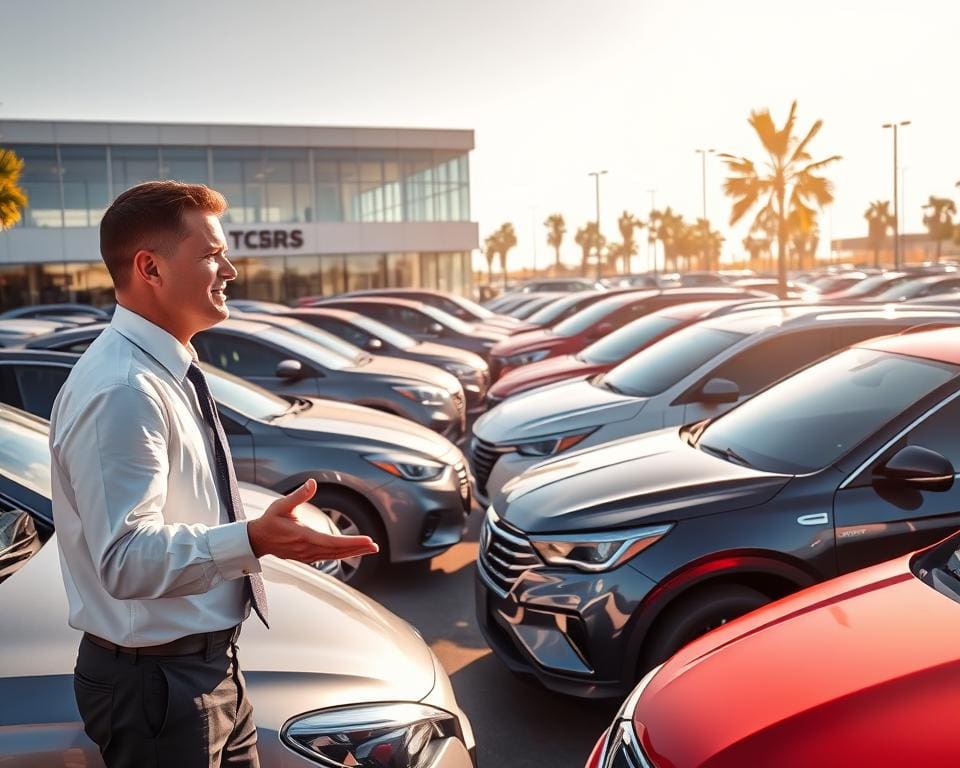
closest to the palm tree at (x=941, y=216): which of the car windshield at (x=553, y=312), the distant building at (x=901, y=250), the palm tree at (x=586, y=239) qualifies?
the distant building at (x=901, y=250)

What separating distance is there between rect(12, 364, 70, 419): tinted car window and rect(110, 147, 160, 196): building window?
3291 cm

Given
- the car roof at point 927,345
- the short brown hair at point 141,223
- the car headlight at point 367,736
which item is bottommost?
the car headlight at point 367,736

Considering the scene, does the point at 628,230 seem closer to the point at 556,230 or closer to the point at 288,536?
the point at 556,230

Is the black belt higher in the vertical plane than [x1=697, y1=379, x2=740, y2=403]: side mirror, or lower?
higher

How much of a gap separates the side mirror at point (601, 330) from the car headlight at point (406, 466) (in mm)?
6326

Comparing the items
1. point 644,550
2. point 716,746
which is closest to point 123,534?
point 716,746

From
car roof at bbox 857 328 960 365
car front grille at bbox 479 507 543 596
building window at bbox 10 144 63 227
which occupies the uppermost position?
building window at bbox 10 144 63 227

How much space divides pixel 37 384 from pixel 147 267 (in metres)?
4.84

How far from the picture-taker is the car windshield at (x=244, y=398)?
247 inches

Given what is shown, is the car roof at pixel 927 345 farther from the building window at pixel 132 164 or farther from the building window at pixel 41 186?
the building window at pixel 41 186

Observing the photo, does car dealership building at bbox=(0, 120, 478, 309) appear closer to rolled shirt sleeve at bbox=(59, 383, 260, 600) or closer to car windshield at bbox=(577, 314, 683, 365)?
car windshield at bbox=(577, 314, 683, 365)

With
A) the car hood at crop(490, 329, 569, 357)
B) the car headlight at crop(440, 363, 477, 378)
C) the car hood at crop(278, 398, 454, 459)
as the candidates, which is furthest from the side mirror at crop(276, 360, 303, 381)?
the car hood at crop(490, 329, 569, 357)

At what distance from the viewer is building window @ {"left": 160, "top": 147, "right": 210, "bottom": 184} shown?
124 ft

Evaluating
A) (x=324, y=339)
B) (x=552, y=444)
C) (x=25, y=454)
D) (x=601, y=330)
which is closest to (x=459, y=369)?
(x=601, y=330)
